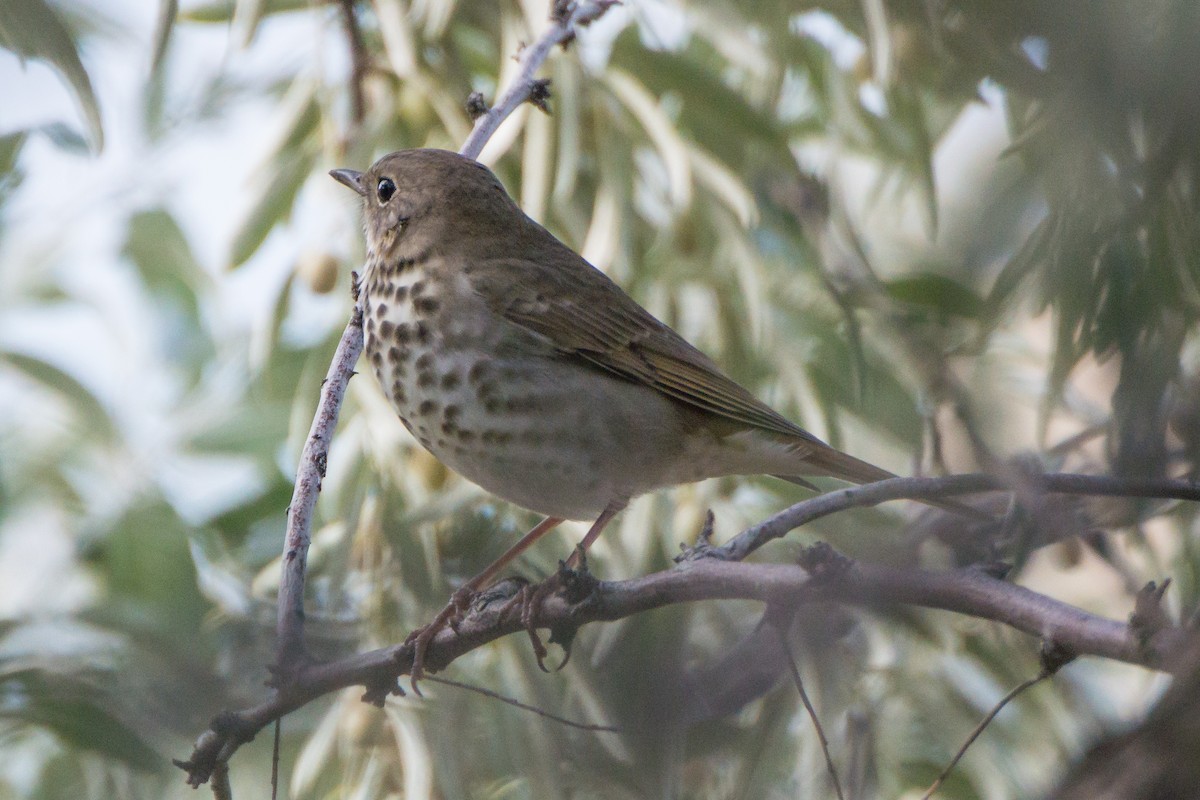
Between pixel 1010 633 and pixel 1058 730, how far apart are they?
0.53m

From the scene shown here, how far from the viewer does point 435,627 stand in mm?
2557

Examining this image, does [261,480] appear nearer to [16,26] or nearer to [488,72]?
[488,72]

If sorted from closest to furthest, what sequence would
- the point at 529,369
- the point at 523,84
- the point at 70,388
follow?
the point at 523,84 → the point at 529,369 → the point at 70,388

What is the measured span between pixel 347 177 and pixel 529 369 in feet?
2.25

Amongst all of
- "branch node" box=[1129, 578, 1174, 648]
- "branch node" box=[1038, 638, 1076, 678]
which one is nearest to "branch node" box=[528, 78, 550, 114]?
"branch node" box=[1038, 638, 1076, 678]

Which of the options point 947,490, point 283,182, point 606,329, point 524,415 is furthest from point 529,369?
point 947,490

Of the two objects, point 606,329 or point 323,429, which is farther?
point 606,329

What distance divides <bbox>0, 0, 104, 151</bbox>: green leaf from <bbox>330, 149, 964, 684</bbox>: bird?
81 centimetres

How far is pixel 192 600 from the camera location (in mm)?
3209

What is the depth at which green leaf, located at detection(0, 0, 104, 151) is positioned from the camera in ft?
7.42

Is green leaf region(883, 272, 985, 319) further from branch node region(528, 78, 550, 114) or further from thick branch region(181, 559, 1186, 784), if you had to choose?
thick branch region(181, 559, 1186, 784)

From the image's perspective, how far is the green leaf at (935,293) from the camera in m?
3.12

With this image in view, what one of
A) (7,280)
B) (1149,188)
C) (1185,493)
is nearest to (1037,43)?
(1149,188)

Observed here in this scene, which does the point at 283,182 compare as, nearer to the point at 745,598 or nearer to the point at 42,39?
the point at 42,39
